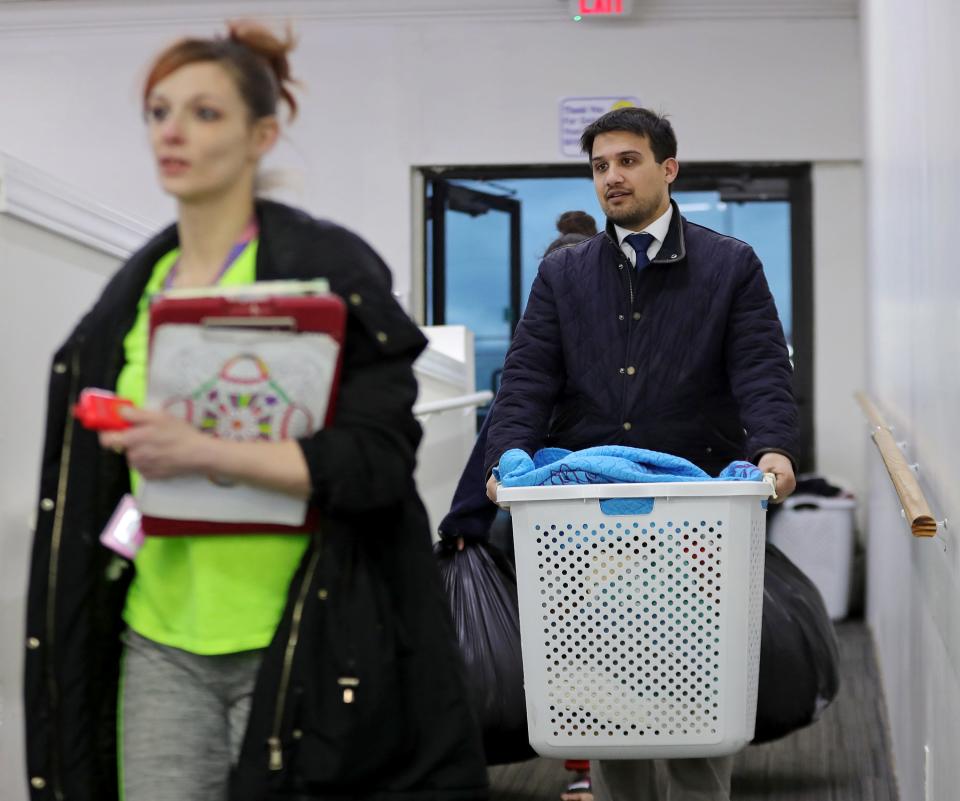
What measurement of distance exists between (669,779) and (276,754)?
1245 mm

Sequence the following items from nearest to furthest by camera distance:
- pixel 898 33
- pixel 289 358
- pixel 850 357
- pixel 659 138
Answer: pixel 289 358
pixel 659 138
pixel 898 33
pixel 850 357

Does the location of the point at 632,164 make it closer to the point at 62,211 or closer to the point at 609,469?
the point at 609,469

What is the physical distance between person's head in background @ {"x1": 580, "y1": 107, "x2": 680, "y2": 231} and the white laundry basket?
0.67 m

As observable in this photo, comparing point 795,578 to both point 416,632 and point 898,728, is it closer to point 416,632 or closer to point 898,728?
point 898,728

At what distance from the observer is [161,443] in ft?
4.37

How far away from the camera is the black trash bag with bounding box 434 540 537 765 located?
300 cm

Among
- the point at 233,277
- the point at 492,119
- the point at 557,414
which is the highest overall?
the point at 492,119

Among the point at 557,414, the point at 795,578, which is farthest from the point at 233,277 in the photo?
the point at 795,578

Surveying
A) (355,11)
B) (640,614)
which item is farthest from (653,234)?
(355,11)

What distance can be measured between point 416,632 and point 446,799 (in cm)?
17

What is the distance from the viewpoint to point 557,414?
2699 millimetres

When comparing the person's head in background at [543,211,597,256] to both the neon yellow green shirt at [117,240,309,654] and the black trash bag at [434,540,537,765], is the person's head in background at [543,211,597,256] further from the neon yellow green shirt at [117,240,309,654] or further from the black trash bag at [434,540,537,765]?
the neon yellow green shirt at [117,240,309,654]

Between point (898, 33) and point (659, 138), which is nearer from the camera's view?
point (659, 138)

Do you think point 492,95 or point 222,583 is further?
point 492,95
